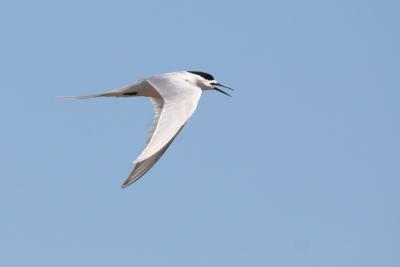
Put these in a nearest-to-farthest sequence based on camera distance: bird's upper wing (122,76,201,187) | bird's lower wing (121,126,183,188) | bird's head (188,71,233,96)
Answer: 1. bird's upper wing (122,76,201,187)
2. bird's lower wing (121,126,183,188)
3. bird's head (188,71,233,96)

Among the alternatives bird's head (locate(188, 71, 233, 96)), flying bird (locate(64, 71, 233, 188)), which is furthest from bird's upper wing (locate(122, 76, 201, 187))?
bird's head (locate(188, 71, 233, 96))

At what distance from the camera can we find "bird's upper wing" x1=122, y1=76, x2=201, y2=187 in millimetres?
13773

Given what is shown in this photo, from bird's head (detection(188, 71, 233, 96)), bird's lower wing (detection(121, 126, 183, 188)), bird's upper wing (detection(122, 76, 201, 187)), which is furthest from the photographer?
bird's head (detection(188, 71, 233, 96))

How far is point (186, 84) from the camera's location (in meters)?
16.2

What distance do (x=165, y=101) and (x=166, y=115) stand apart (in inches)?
31.3

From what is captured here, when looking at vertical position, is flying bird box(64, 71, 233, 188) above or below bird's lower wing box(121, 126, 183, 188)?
above

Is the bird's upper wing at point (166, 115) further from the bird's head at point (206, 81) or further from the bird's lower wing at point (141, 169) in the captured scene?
the bird's head at point (206, 81)

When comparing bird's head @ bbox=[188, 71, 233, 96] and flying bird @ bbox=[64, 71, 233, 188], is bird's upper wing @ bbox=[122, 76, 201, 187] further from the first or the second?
bird's head @ bbox=[188, 71, 233, 96]

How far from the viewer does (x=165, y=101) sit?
15258mm

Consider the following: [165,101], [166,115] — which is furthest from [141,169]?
[166,115]

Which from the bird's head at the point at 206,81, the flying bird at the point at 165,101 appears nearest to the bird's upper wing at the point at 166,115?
the flying bird at the point at 165,101

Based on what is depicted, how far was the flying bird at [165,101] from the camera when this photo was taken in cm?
1387

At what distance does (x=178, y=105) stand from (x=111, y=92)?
2.16m

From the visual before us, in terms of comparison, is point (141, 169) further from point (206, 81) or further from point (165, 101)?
point (206, 81)
